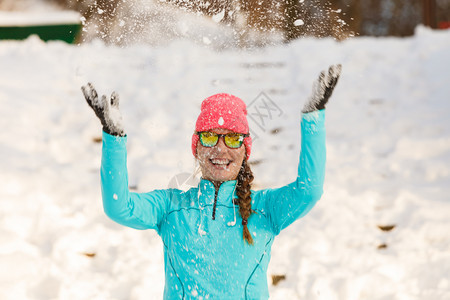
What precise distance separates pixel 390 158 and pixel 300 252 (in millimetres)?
1942

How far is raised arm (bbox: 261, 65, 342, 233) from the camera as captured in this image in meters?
1.94

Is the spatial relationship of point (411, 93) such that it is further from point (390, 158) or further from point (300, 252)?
point (300, 252)

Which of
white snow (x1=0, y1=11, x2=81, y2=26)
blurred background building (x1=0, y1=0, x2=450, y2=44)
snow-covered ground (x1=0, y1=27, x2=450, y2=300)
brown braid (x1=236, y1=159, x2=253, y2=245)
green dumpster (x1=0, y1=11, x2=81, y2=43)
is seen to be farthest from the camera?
white snow (x1=0, y1=11, x2=81, y2=26)

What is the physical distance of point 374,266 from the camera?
356 cm

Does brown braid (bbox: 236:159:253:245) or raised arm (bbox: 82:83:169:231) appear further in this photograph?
brown braid (bbox: 236:159:253:245)

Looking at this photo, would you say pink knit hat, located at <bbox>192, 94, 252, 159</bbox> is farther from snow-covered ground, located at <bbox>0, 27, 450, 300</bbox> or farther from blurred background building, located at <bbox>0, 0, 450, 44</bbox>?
snow-covered ground, located at <bbox>0, 27, 450, 300</bbox>

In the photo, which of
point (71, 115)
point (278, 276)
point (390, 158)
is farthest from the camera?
point (71, 115)

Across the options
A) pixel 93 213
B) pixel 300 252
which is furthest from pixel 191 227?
pixel 93 213

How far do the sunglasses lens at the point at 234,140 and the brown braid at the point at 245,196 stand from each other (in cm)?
16

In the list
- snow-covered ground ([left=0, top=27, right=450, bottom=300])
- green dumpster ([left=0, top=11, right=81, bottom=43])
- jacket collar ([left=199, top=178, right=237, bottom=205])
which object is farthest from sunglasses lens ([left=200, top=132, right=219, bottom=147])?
green dumpster ([left=0, top=11, right=81, bottom=43])

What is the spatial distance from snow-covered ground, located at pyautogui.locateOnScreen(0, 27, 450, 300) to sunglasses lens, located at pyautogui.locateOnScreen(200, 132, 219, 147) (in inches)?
61.9

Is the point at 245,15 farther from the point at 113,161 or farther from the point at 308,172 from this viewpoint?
the point at 113,161

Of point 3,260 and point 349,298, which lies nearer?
point 349,298

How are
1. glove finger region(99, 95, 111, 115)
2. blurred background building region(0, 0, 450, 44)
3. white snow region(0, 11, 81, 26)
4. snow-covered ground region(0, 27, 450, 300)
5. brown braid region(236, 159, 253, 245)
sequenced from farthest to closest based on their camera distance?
1. white snow region(0, 11, 81, 26)
2. snow-covered ground region(0, 27, 450, 300)
3. blurred background building region(0, 0, 450, 44)
4. brown braid region(236, 159, 253, 245)
5. glove finger region(99, 95, 111, 115)
